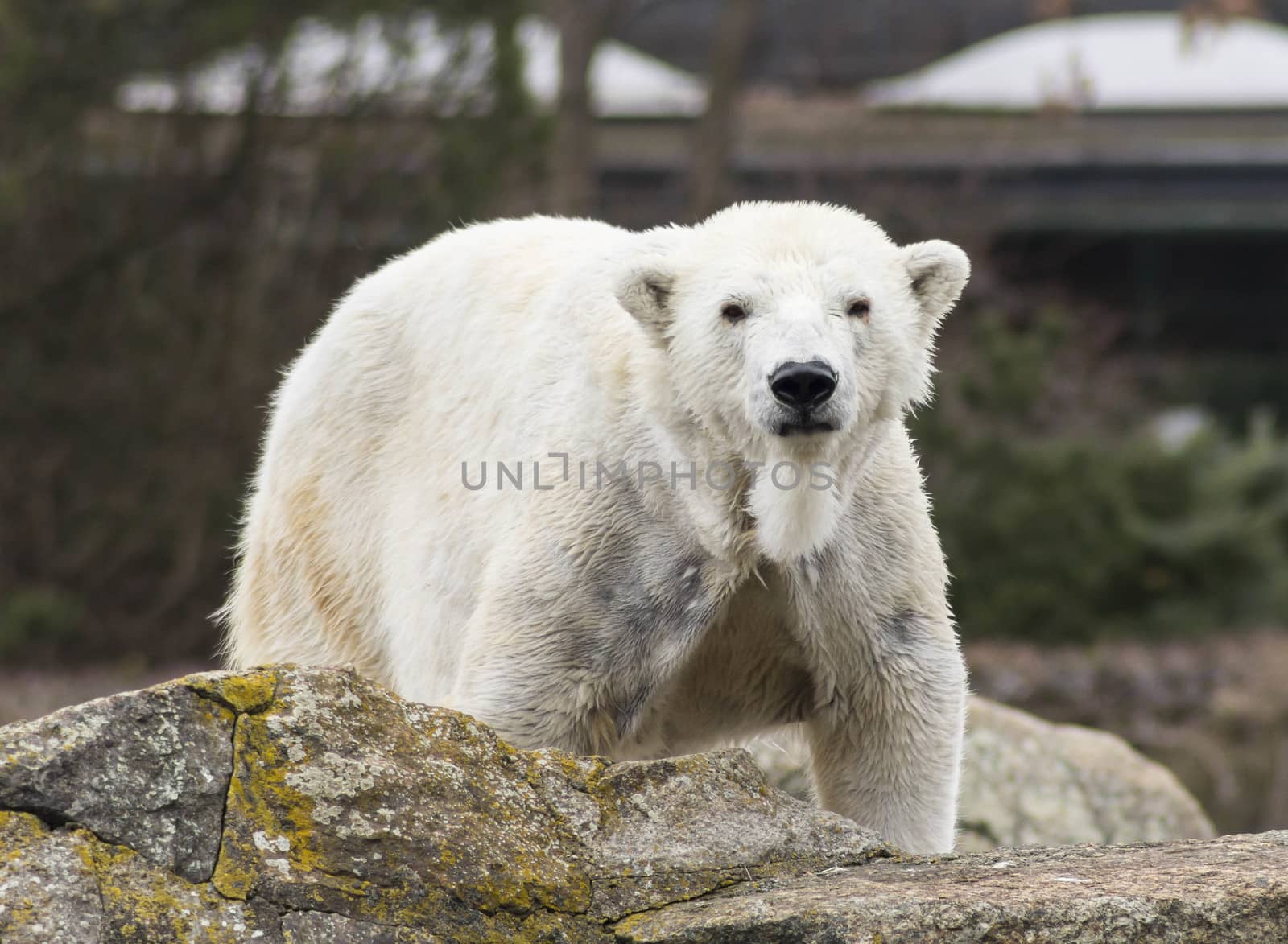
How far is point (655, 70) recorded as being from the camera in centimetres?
1393

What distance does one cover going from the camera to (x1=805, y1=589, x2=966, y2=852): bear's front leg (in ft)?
11.7

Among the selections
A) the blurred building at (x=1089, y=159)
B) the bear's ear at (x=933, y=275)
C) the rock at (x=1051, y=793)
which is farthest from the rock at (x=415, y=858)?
the blurred building at (x=1089, y=159)

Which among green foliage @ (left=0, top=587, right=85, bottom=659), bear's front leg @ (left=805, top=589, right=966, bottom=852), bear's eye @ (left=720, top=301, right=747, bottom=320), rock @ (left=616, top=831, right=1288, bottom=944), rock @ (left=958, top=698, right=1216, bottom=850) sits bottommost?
green foliage @ (left=0, top=587, right=85, bottom=659)

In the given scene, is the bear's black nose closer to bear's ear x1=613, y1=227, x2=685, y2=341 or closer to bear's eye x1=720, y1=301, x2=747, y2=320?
bear's eye x1=720, y1=301, x2=747, y2=320

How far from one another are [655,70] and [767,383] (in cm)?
1120

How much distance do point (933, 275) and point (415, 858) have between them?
5.72 ft

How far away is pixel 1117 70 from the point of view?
44.5ft

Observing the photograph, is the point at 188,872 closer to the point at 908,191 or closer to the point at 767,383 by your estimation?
the point at 767,383

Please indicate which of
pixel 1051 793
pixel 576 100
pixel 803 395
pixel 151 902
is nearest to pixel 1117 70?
pixel 576 100

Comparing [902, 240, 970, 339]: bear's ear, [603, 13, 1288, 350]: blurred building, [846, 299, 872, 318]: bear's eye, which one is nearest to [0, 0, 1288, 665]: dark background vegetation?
[603, 13, 1288, 350]: blurred building

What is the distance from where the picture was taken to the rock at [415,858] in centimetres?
231

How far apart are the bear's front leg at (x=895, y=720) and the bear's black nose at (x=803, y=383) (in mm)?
588

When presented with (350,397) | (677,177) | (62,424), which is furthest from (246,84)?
(350,397)

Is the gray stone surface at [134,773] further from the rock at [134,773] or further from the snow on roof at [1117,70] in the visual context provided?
the snow on roof at [1117,70]
